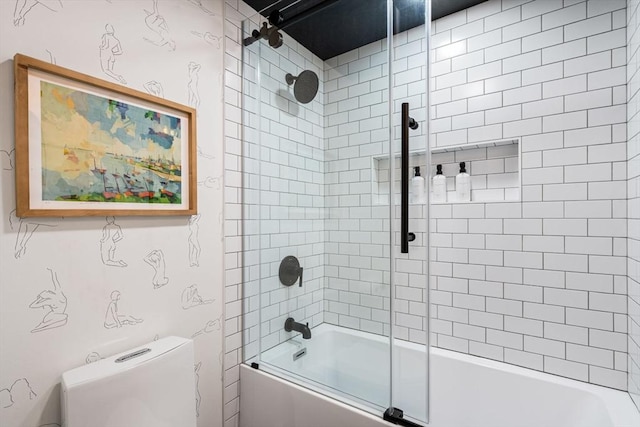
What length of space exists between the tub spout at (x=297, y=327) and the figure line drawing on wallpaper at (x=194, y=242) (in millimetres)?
591

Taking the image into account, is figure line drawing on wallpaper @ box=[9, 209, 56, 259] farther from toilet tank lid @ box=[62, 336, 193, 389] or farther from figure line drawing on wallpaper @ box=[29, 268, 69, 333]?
toilet tank lid @ box=[62, 336, 193, 389]

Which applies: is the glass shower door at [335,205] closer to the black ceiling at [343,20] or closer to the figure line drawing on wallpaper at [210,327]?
the black ceiling at [343,20]

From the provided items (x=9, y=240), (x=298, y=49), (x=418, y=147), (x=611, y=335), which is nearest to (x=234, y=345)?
(x=9, y=240)

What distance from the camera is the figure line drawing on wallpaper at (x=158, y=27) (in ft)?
4.13

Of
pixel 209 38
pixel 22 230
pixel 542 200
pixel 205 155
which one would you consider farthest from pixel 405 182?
pixel 22 230

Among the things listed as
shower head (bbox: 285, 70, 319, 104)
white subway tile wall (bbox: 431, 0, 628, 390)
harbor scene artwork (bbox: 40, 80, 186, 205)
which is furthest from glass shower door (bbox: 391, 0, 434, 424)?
harbor scene artwork (bbox: 40, 80, 186, 205)

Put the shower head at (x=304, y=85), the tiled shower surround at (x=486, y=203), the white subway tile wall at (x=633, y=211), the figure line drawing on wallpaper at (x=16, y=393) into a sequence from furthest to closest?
the shower head at (x=304, y=85) → the tiled shower surround at (x=486, y=203) → the white subway tile wall at (x=633, y=211) → the figure line drawing on wallpaper at (x=16, y=393)

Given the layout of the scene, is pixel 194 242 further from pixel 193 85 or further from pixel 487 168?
pixel 487 168

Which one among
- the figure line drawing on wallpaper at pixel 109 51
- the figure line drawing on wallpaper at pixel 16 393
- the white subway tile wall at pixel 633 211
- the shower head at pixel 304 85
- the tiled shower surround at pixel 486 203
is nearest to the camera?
the figure line drawing on wallpaper at pixel 16 393

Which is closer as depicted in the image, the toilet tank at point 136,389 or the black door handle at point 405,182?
the toilet tank at point 136,389

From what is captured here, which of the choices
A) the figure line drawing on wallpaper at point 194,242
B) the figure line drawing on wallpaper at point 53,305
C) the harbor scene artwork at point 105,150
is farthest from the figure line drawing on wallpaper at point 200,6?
the figure line drawing on wallpaper at point 53,305

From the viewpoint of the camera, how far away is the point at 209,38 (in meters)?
1.52

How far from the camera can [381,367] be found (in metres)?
1.33

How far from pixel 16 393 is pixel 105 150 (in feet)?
2.65
